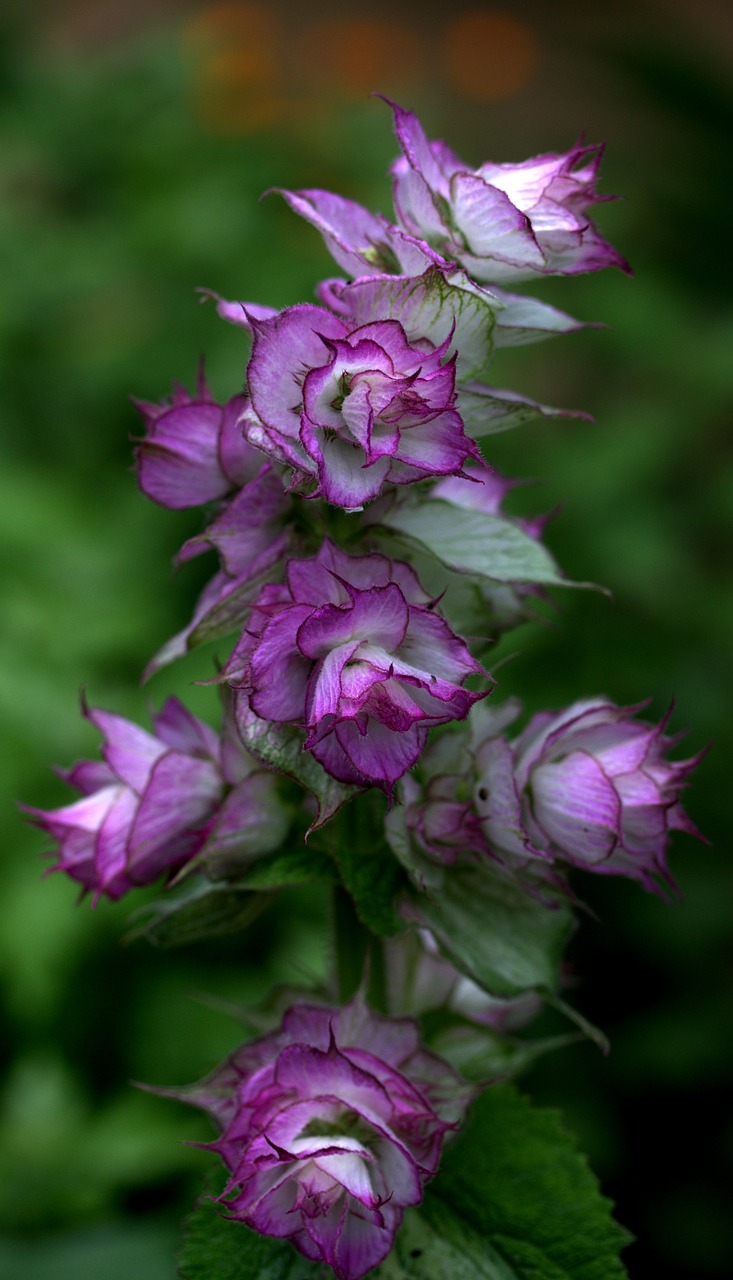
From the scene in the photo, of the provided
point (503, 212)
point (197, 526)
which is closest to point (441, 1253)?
point (503, 212)

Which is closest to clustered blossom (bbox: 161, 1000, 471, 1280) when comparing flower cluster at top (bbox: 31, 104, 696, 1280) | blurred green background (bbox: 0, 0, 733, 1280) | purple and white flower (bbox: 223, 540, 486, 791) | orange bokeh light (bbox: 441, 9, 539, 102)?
flower cluster at top (bbox: 31, 104, 696, 1280)

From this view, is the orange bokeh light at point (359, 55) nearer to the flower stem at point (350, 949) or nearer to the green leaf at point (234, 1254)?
the flower stem at point (350, 949)

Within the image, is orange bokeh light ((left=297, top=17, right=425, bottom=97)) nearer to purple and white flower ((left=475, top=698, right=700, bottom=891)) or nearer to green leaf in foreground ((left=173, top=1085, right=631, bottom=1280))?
purple and white flower ((left=475, top=698, right=700, bottom=891))

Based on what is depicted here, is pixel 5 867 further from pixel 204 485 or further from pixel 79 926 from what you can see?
pixel 204 485

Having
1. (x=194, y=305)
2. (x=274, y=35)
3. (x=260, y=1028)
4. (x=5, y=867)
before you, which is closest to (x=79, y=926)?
(x=5, y=867)

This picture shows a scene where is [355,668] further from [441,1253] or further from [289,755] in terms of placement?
[441,1253]

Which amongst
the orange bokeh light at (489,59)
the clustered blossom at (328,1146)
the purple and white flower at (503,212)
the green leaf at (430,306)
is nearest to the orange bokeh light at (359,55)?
the orange bokeh light at (489,59)
